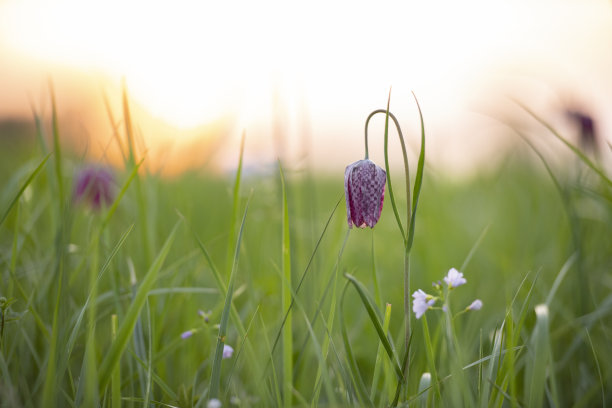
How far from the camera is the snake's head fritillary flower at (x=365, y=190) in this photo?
1.13 meters

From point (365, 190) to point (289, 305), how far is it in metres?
0.32

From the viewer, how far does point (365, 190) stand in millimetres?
1134

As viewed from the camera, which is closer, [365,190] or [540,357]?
[540,357]

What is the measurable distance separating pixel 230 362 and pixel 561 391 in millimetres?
972

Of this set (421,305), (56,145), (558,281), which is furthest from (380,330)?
(56,145)

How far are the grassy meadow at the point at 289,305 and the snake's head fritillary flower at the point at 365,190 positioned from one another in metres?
0.12

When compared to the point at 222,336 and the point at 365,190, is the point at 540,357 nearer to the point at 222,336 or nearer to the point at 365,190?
the point at 365,190

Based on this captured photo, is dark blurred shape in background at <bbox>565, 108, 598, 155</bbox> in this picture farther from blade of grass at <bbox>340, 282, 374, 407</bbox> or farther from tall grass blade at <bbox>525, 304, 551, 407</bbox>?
blade of grass at <bbox>340, 282, 374, 407</bbox>

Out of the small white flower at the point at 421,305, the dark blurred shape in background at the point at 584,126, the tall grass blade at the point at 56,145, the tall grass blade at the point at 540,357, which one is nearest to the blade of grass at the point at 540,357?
the tall grass blade at the point at 540,357

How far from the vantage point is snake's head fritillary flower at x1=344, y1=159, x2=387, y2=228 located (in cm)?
113

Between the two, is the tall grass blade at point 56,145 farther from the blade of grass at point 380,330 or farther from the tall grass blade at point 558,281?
the tall grass blade at point 558,281

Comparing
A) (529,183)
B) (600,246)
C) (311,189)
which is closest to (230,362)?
(311,189)

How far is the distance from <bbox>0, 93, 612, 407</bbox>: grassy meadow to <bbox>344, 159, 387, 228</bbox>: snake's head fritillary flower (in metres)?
0.12

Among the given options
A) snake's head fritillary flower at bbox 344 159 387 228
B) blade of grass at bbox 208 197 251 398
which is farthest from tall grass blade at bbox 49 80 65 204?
snake's head fritillary flower at bbox 344 159 387 228
